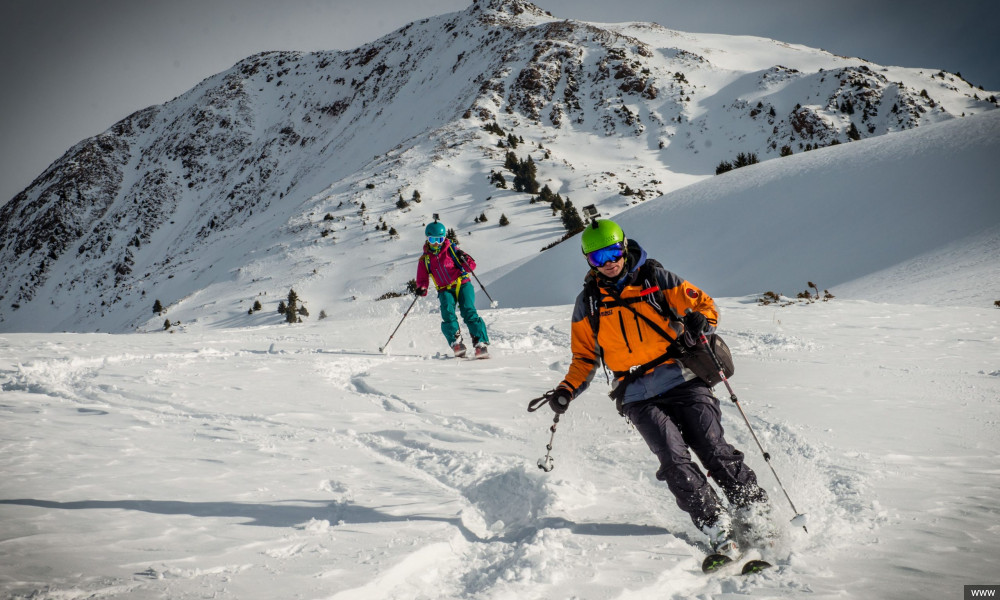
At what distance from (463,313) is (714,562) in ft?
21.9

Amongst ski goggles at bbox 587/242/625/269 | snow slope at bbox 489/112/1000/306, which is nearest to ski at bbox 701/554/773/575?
ski goggles at bbox 587/242/625/269

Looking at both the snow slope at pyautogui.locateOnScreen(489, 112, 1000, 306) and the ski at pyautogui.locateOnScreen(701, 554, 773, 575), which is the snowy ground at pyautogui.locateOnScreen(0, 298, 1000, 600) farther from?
the snow slope at pyautogui.locateOnScreen(489, 112, 1000, 306)

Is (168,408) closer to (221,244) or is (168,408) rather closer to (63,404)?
(63,404)

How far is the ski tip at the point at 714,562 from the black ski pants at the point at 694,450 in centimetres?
23

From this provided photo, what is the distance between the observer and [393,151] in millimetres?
50719

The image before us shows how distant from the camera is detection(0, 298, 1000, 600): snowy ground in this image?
8.45ft

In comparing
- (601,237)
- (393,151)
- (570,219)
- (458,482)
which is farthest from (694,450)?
(393,151)

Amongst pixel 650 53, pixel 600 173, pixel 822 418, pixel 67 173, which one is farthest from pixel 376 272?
pixel 67 173

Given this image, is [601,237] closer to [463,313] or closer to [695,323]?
[695,323]

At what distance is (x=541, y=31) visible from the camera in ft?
235

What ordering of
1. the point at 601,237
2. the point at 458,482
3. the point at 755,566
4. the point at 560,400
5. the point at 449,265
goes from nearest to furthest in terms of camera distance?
the point at 755,566, the point at 601,237, the point at 560,400, the point at 458,482, the point at 449,265

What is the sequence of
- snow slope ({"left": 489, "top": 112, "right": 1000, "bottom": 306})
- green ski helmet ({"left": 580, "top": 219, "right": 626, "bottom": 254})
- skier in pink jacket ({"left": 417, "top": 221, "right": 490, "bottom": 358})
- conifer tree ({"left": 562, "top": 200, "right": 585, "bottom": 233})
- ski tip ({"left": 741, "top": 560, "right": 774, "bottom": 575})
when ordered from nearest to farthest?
ski tip ({"left": 741, "top": 560, "right": 774, "bottom": 575}), green ski helmet ({"left": 580, "top": 219, "right": 626, "bottom": 254}), skier in pink jacket ({"left": 417, "top": 221, "right": 490, "bottom": 358}), snow slope ({"left": 489, "top": 112, "right": 1000, "bottom": 306}), conifer tree ({"left": 562, "top": 200, "right": 585, "bottom": 233})

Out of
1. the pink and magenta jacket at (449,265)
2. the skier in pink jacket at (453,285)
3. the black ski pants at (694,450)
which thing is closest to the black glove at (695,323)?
the black ski pants at (694,450)

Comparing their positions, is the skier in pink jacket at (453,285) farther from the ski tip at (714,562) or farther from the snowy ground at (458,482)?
the ski tip at (714,562)
